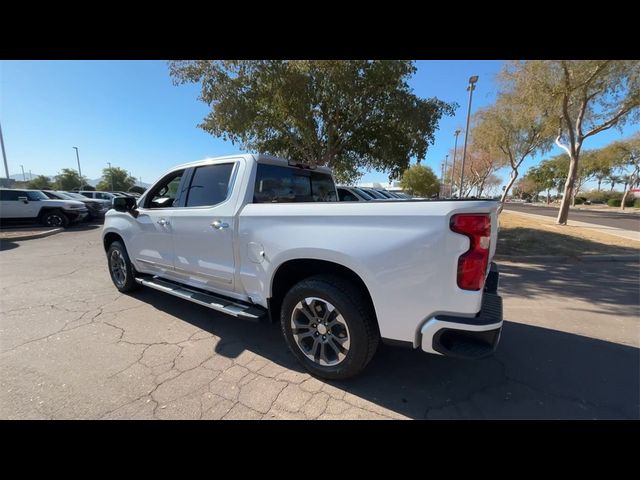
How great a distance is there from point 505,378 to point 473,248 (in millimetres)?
1536

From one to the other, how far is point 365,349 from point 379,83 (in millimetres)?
8770

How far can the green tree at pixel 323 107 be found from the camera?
8539mm

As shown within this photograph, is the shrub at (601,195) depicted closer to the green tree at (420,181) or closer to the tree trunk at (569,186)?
the green tree at (420,181)

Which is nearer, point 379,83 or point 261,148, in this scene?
point 379,83

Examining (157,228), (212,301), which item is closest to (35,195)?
(157,228)

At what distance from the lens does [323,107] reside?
1000 centimetres

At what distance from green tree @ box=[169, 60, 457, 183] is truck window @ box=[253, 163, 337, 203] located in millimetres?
5227

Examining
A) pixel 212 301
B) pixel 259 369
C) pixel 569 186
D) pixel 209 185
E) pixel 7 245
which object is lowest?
pixel 7 245

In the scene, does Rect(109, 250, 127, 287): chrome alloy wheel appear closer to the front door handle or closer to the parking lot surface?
the parking lot surface

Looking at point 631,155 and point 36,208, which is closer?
point 36,208

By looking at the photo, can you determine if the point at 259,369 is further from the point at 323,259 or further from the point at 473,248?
the point at 473,248
